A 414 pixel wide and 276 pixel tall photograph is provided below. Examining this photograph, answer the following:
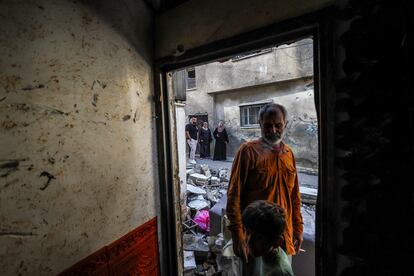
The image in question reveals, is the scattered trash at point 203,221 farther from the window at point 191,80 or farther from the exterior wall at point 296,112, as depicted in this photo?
the window at point 191,80

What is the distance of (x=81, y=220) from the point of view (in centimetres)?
115

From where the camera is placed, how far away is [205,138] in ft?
31.2

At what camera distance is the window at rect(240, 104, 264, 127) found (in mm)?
9117

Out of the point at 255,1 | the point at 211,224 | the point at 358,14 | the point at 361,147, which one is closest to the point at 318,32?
the point at 358,14

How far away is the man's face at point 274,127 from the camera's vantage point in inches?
75.8

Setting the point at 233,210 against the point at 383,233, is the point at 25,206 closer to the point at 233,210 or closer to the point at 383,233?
the point at 233,210

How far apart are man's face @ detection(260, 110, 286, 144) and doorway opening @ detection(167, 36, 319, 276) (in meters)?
0.96

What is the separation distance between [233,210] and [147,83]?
49.0 inches

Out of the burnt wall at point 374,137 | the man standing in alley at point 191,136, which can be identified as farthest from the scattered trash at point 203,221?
the man standing in alley at point 191,136

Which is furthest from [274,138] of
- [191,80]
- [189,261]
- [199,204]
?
[191,80]

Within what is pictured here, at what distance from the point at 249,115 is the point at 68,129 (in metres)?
8.67

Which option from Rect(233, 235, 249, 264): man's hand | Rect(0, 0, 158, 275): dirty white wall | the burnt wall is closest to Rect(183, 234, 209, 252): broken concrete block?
Rect(233, 235, 249, 264): man's hand

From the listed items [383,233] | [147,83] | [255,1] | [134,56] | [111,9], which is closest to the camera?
[383,233]

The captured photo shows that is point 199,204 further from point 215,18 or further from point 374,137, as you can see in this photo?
point 374,137
